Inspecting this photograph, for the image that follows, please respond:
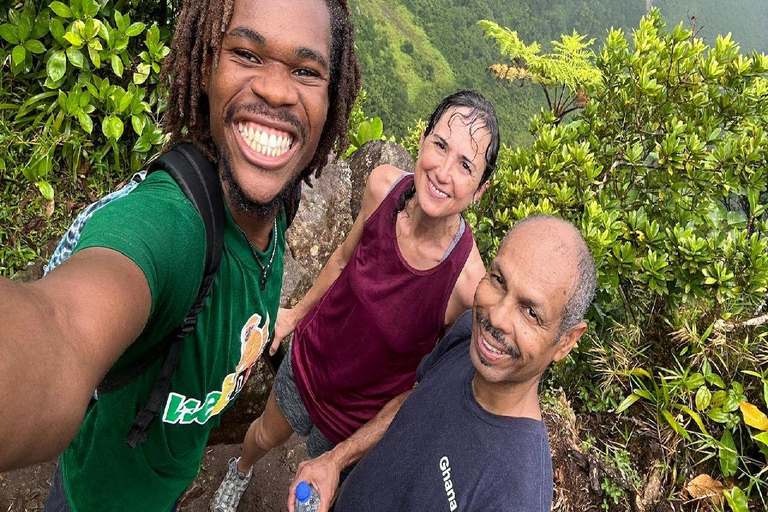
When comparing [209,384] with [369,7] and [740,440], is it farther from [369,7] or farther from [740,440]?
[369,7]

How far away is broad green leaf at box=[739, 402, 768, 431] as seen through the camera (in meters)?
2.94

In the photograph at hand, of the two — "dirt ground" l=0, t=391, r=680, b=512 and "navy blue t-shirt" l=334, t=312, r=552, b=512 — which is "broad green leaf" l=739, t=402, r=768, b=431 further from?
"navy blue t-shirt" l=334, t=312, r=552, b=512

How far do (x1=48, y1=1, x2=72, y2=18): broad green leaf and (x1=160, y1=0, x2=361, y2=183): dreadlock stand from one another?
2.19m

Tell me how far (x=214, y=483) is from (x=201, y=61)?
2852 mm

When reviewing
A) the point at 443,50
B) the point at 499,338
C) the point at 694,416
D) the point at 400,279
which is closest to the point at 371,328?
the point at 400,279

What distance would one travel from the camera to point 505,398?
1615 mm

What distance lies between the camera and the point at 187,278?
4.00 feet

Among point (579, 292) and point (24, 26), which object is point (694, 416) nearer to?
point (579, 292)

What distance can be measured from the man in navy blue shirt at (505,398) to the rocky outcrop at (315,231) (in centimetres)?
208

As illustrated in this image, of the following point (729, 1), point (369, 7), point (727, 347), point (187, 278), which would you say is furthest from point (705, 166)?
point (729, 1)

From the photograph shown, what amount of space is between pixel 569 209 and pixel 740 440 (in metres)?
1.88

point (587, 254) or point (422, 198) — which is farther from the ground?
point (587, 254)

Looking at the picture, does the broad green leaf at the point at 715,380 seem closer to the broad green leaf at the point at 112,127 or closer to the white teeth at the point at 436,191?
the white teeth at the point at 436,191

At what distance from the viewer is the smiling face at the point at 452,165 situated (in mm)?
2123
